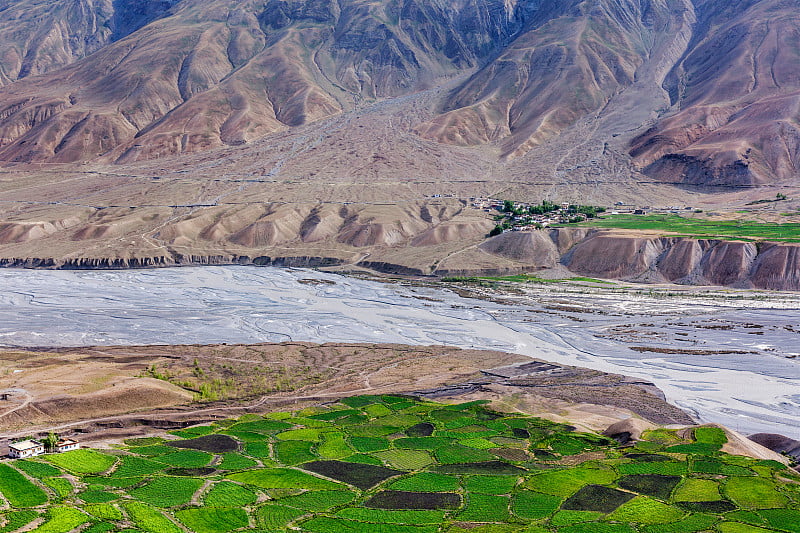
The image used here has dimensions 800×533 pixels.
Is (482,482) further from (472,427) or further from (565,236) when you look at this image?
(565,236)

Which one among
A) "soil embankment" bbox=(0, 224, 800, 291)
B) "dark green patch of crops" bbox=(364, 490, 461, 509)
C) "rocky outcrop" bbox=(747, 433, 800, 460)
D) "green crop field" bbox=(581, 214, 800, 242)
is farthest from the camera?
"green crop field" bbox=(581, 214, 800, 242)

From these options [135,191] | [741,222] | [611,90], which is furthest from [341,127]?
[741,222]

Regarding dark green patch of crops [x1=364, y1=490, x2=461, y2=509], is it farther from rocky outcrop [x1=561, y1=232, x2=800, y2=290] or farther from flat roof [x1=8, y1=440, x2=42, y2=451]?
rocky outcrop [x1=561, y1=232, x2=800, y2=290]

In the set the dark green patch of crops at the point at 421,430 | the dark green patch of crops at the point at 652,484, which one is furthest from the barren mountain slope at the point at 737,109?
the dark green patch of crops at the point at 652,484

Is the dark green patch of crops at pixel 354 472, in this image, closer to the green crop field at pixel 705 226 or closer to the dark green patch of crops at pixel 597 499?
the dark green patch of crops at pixel 597 499

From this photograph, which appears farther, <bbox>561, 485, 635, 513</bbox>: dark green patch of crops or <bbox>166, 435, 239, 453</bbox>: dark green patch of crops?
<bbox>166, 435, 239, 453</bbox>: dark green patch of crops

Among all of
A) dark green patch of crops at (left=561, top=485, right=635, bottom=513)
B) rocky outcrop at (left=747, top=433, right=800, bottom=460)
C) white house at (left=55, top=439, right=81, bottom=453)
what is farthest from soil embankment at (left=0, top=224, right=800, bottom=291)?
white house at (left=55, top=439, right=81, bottom=453)
